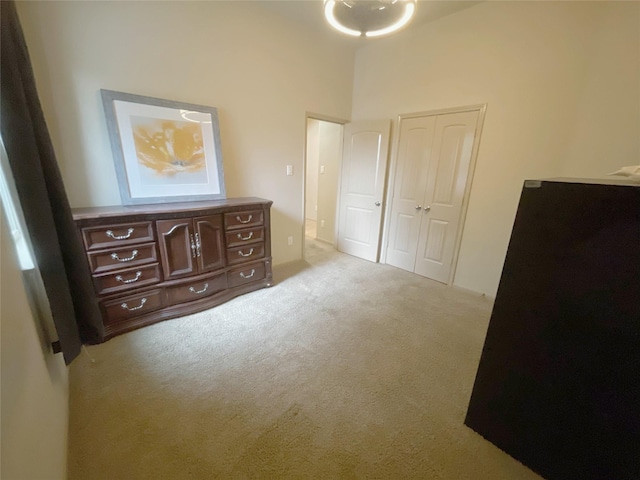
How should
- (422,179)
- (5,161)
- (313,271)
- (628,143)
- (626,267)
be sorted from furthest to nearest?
(313,271)
(422,179)
(628,143)
(5,161)
(626,267)

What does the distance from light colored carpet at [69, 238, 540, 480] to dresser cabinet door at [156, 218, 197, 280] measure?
1.45ft

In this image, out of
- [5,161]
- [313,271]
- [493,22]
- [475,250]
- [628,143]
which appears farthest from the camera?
[313,271]

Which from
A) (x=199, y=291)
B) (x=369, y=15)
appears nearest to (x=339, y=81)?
(x=369, y=15)

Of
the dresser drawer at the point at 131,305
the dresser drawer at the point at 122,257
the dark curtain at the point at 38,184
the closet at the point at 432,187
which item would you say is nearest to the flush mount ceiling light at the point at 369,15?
the dark curtain at the point at 38,184

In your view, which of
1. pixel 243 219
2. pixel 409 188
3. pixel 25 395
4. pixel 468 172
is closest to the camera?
pixel 25 395

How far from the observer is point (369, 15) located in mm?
1430

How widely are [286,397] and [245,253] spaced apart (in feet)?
4.82

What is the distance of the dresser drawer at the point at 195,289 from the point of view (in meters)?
2.24

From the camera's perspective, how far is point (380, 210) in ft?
11.7

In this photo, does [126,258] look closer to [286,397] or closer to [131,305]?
[131,305]

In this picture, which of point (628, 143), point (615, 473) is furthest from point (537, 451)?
point (628, 143)

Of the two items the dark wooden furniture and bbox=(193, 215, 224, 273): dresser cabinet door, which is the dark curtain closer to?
the dark wooden furniture

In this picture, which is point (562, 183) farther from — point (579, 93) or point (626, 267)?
point (579, 93)

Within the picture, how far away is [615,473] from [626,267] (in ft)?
2.80
